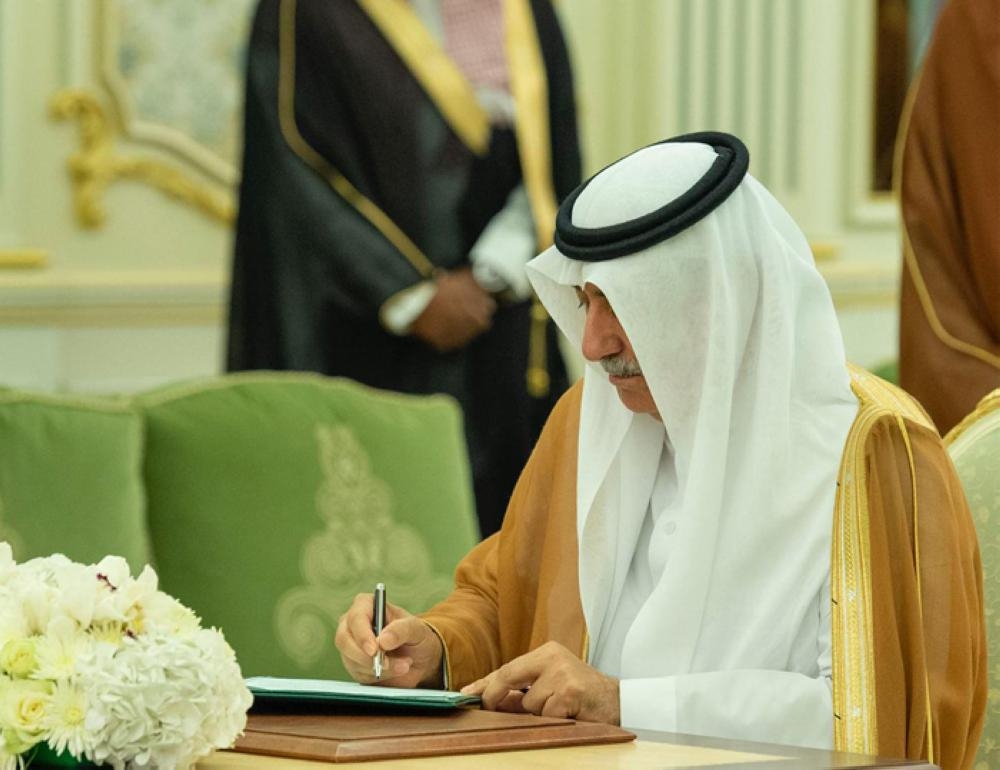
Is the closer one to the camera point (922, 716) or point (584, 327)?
point (922, 716)

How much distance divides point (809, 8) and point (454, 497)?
318 cm

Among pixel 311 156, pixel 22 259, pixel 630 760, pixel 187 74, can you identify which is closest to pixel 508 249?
pixel 311 156

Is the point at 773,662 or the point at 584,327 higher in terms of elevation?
the point at 584,327

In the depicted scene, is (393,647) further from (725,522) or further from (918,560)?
(918,560)

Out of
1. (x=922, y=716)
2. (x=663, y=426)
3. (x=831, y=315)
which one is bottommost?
(x=922, y=716)

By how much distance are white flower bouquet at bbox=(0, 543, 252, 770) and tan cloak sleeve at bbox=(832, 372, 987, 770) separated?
0.86 meters

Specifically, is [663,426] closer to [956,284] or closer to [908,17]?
[956,284]

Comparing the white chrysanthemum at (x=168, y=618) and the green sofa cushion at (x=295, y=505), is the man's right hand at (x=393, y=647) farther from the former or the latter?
the green sofa cushion at (x=295, y=505)

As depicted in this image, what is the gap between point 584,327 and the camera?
2760mm

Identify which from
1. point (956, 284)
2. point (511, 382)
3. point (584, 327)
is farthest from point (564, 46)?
point (584, 327)

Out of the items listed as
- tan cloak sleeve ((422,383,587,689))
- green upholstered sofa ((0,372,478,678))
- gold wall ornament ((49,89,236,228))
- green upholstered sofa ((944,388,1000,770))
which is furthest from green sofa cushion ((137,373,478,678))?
gold wall ornament ((49,89,236,228))

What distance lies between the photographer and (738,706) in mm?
2469

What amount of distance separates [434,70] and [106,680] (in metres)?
4.16

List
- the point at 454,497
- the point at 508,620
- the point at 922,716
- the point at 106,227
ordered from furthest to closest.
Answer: the point at 106,227 → the point at 454,497 → the point at 508,620 → the point at 922,716
